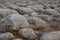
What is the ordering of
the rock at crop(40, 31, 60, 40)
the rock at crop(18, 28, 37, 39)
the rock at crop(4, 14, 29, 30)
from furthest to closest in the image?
the rock at crop(4, 14, 29, 30) → the rock at crop(18, 28, 37, 39) → the rock at crop(40, 31, 60, 40)

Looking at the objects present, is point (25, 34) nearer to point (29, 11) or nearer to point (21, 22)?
point (21, 22)

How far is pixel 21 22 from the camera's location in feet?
22.8

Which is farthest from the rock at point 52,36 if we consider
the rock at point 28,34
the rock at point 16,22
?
the rock at point 16,22

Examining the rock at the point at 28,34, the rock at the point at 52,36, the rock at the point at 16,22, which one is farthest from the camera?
the rock at the point at 16,22

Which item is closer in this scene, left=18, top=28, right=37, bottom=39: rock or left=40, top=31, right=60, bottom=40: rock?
left=40, top=31, right=60, bottom=40: rock

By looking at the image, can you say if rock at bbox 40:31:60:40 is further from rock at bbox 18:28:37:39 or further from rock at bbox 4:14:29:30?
rock at bbox 4:14:29:30

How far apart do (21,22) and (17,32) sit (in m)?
0.44

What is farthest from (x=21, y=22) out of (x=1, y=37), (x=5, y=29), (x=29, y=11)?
(x=29, y=11)

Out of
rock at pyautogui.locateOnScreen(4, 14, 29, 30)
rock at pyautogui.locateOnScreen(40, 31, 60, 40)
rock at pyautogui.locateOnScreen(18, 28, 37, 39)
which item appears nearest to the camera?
rock at pyautogui.locateOnScreen(40, 31, 60, 40)

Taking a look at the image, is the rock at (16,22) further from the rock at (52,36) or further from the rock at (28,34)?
the rock at (52,36)

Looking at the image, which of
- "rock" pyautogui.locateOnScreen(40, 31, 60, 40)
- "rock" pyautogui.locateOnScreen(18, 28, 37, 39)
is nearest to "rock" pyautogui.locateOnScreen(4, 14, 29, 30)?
"rock" pyautogui.locateOnScreen(18, 28, 37, 39)

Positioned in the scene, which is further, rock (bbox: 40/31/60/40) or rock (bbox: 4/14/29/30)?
rock (bbox: 4/14/29/30)

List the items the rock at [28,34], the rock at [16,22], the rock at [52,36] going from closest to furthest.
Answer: the rock at [52,36] < the rock at [28,34] < the rock at [16,22]

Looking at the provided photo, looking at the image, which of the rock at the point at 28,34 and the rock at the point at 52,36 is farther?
→ the rock at the point at 28,34
